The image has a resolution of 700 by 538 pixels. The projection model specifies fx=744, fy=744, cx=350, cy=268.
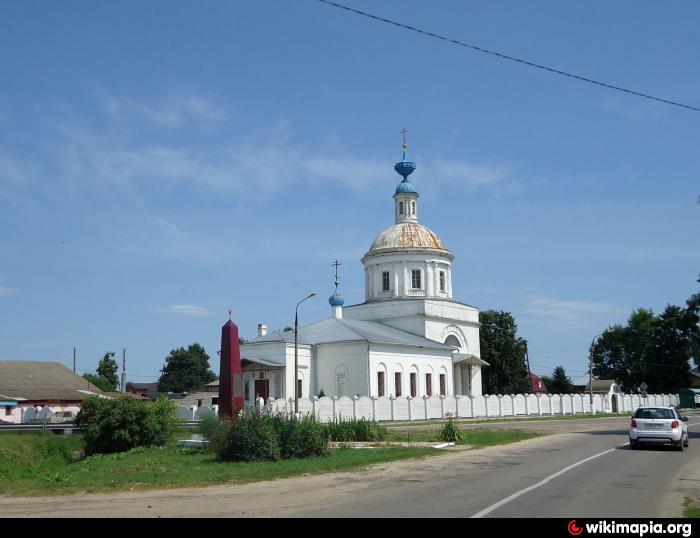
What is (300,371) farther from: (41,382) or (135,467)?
(135,467)

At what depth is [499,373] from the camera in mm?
72312

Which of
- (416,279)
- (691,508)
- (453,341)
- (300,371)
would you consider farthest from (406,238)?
(691,508)

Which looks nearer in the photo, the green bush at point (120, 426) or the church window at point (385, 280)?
the green bush at point (120, 426)

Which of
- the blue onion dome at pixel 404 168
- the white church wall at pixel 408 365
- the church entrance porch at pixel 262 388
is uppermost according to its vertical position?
the blue onion dome at pixel 404 168

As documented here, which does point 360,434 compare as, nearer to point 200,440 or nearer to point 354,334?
point 200,440

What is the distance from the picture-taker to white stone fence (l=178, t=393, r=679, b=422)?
126ft

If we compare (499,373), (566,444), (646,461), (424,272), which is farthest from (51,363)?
(646,461)

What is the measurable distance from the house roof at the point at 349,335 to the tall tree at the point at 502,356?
16158mm

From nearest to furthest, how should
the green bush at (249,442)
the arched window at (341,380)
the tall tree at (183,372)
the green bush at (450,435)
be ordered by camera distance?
the green bush at (249,442)
the green bush at (450,435)
the arched window at (341,380)
the tall tree at (183,372)

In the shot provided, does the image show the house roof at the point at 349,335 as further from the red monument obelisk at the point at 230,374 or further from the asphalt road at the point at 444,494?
the asphalt road at the point at 444,494

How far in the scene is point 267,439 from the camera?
19.1m

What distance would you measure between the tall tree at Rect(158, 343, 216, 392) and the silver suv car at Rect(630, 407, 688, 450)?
85.8 meters

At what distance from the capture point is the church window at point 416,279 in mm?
59625
